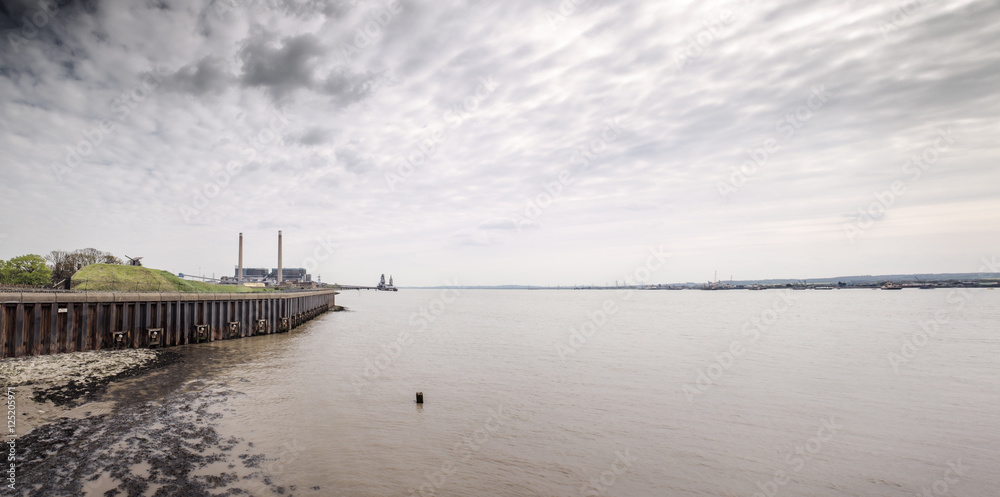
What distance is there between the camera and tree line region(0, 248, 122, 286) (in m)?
55.7

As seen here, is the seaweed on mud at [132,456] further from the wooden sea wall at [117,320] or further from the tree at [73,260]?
the tree at [73,260]

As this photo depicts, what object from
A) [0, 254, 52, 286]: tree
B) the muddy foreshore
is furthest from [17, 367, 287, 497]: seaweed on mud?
[0, 254, 52, 286]: tree

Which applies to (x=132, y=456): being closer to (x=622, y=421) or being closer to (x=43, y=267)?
(x=622, y=421)

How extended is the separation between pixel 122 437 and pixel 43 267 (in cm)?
7288

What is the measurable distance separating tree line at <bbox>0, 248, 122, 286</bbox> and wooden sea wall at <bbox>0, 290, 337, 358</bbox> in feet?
137

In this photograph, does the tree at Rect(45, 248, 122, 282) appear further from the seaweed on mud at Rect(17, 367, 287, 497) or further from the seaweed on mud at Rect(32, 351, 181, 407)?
the seaweed on mud at Rect(17, 367, 287, 497)

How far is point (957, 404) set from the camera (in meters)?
17.1

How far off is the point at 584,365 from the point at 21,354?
28450 mm

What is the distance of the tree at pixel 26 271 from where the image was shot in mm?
55375

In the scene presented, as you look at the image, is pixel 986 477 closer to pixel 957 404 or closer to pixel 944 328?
pixel 957 404

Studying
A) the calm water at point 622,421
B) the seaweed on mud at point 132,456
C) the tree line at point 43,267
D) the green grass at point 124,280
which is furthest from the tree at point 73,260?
the seaweed on mud at point 132,456

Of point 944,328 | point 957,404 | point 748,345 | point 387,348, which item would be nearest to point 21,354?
point 387,348

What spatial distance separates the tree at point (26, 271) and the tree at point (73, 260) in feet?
6.01

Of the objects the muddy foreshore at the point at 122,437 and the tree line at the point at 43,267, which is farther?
the tree line at the point at 43,267
